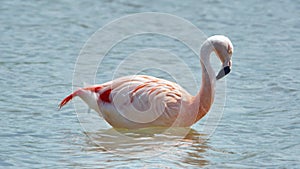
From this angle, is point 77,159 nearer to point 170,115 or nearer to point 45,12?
point 170,115

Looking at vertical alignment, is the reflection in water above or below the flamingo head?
below

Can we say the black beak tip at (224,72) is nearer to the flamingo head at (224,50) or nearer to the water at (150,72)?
the flamingo head at (224,50)

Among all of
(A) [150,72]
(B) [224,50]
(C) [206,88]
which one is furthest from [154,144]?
(A) [150,72]

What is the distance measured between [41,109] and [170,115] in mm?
1560

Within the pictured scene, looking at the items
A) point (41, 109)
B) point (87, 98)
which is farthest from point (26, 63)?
point (87, 98)

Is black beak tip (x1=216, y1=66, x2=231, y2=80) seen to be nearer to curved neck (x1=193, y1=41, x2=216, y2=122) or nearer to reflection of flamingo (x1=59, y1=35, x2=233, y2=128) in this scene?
reflection of flamingo (x1=59, y1=35, x2=233, y2=128)

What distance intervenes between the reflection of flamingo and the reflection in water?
11cm

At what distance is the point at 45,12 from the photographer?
11.6m

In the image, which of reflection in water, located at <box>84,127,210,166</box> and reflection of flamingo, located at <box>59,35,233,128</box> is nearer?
reflection in water, located at <box>84,127,210,166</box>

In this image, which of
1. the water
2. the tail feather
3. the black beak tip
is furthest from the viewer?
the tail feather

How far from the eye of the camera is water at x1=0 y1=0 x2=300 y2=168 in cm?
608

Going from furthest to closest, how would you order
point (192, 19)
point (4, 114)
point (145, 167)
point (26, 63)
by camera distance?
point (192, 19), point (26, 63), point (4, 114), point (145, 167)

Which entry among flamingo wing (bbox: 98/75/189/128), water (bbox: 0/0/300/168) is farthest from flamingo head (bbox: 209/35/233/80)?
water (bbox: 0/0/300/168)

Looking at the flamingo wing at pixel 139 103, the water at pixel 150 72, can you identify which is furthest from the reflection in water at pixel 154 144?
the flamingo wing at pixel 139 103
